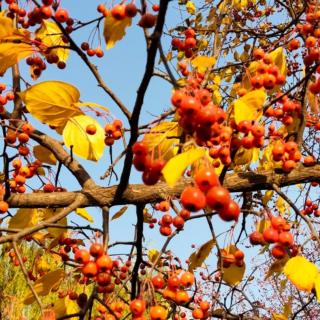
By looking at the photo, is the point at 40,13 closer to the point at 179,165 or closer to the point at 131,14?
the point at 131,14

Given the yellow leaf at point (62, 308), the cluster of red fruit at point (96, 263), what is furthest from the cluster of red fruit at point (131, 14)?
the yellow leaf at point (62, 308)

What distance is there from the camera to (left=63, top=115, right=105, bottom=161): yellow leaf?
92.8 inches

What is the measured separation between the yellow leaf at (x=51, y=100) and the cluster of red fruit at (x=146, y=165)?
535 mm

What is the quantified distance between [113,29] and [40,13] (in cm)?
62

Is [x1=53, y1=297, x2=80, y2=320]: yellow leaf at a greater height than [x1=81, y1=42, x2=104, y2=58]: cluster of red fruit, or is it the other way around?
[x1=81, y1=42, x2=104, y2=58]: cluster of red fruit

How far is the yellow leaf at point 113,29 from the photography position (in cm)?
193

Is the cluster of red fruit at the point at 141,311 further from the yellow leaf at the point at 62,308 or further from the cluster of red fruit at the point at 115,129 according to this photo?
the cluster of red fruit at the point at 115,129

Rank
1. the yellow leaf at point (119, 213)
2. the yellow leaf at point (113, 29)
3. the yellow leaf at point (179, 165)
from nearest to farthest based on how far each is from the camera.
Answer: the yellow leaf at point (179, 165) < the yellow leaf at point (113, 29) < the yellow leaf at point (119, 213)

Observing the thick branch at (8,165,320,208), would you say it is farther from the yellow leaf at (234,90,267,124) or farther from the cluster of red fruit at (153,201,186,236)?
the yellow leaf at (234,90,267,124)

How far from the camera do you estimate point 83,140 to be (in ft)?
7.77

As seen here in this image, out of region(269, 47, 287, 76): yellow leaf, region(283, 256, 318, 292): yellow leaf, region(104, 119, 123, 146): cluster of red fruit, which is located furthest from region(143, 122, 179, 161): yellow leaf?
region(283, 256, 318, 292): yellow leaf

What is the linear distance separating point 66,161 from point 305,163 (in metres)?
1.41

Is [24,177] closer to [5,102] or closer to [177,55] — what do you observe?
[5,102]

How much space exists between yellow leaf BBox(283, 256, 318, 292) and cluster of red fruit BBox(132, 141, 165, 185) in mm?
779
